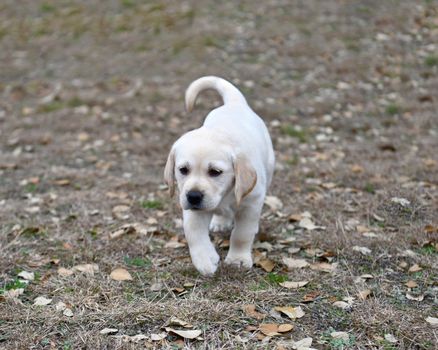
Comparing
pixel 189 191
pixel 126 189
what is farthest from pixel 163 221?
pixel 189 191

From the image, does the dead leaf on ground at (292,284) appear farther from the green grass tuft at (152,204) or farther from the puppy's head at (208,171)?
the green grass tuft at (152,204)

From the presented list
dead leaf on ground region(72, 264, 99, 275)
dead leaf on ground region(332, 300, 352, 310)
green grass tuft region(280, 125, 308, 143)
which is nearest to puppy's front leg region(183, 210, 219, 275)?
dead leaf on ground region(72, 264, 99, 275)

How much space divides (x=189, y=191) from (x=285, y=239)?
1273 mm

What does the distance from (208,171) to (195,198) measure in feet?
0.56

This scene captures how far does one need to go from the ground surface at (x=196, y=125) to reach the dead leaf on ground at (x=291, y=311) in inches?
0.9

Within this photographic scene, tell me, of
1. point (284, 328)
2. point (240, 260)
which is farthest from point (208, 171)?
point (284, 328)

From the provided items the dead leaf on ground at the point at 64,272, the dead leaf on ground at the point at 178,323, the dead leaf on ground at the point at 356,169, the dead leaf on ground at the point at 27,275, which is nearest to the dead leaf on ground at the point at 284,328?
the dead leaf on ground at the point at 178,323

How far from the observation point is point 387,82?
30.8 ft

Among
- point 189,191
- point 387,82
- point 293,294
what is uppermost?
point 189,191

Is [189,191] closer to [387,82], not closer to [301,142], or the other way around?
[301,142]

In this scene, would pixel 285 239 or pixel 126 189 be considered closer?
pixel 285 239

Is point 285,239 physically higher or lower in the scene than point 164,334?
lower

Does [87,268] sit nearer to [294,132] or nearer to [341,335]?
[341,335]

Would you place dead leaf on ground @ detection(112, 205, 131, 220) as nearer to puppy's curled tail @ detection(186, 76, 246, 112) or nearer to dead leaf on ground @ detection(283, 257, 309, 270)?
puppy's curled tail @ detection(186, 76, 246, 112)
